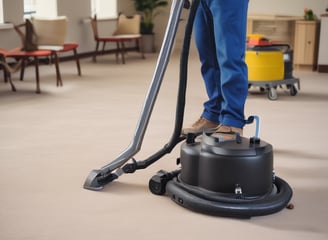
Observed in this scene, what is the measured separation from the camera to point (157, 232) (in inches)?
77.1

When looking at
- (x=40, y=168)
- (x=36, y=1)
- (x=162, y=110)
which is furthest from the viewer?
(x=36, y=1)

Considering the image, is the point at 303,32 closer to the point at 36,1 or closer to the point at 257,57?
the point at 257,57

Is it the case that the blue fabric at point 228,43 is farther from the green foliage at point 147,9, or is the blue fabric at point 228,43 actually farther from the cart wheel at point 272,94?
the green foliage at point 147,9

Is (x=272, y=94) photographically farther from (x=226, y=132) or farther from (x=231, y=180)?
(x=231, y=180)

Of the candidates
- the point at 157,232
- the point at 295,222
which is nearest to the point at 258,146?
the point at 295,222

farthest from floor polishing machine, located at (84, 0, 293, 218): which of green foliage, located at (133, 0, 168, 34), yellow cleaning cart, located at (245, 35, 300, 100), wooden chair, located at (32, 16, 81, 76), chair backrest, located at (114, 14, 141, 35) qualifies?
green foliage, located at (133, 0, 168, 34)

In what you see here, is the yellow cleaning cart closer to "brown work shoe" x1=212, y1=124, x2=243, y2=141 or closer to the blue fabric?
the blue fabric

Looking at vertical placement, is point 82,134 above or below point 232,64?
below

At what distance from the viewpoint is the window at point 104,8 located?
28.7 ft

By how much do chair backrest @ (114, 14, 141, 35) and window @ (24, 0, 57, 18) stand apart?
1091 millimetres

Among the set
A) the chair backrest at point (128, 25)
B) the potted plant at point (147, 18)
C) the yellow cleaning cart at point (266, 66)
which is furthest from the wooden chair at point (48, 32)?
the potted plant at point (147, 18)

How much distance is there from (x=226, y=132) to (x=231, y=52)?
0.35m

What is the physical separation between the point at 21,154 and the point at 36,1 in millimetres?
4966

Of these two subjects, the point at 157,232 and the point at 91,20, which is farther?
the point at 91,20
